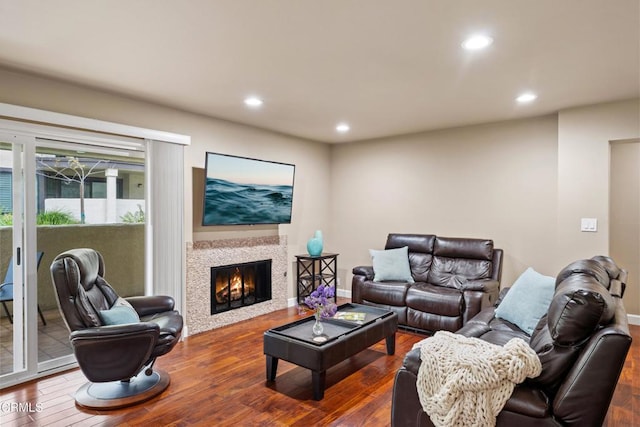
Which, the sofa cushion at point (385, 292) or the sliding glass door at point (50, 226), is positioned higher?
the sliding glass door at point (50, 226)

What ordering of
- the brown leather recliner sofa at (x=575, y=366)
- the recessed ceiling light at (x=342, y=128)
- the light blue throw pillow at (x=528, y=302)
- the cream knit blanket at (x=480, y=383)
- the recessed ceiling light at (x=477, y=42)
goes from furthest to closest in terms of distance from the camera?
1. the recessed ceiling light at (x=342, y=128)
2. the light blue throw pillow at (x=528, y=302)
3. the recessed ceiling light at (x=477, y=42)
4. the cream knit blanket at (x=480, y=383)
5. the brown leather recliner sofa at (x=575, y=366)

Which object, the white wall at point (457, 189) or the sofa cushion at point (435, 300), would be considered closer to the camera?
the sofa cushion at point (435, 300)

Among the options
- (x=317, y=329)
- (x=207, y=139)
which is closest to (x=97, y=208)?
(x=207, y=139)

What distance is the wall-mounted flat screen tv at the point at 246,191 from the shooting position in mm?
4352

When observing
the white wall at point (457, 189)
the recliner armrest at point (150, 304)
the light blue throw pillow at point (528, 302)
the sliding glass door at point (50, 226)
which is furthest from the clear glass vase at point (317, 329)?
the white wall at point (457, 189)

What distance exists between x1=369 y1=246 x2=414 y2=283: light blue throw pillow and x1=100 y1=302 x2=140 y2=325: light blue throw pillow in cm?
289

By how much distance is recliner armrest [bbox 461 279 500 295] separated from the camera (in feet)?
13.4

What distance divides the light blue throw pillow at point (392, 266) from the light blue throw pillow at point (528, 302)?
5.70 feet

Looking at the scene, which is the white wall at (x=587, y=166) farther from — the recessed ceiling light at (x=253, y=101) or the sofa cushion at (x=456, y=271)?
the recessed ceiling light at (x=253, y=101)

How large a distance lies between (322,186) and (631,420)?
465cm

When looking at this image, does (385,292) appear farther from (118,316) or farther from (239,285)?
(118,316)

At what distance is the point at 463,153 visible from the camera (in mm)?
5152

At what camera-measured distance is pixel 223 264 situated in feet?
15.3

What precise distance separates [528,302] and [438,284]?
1828mm
